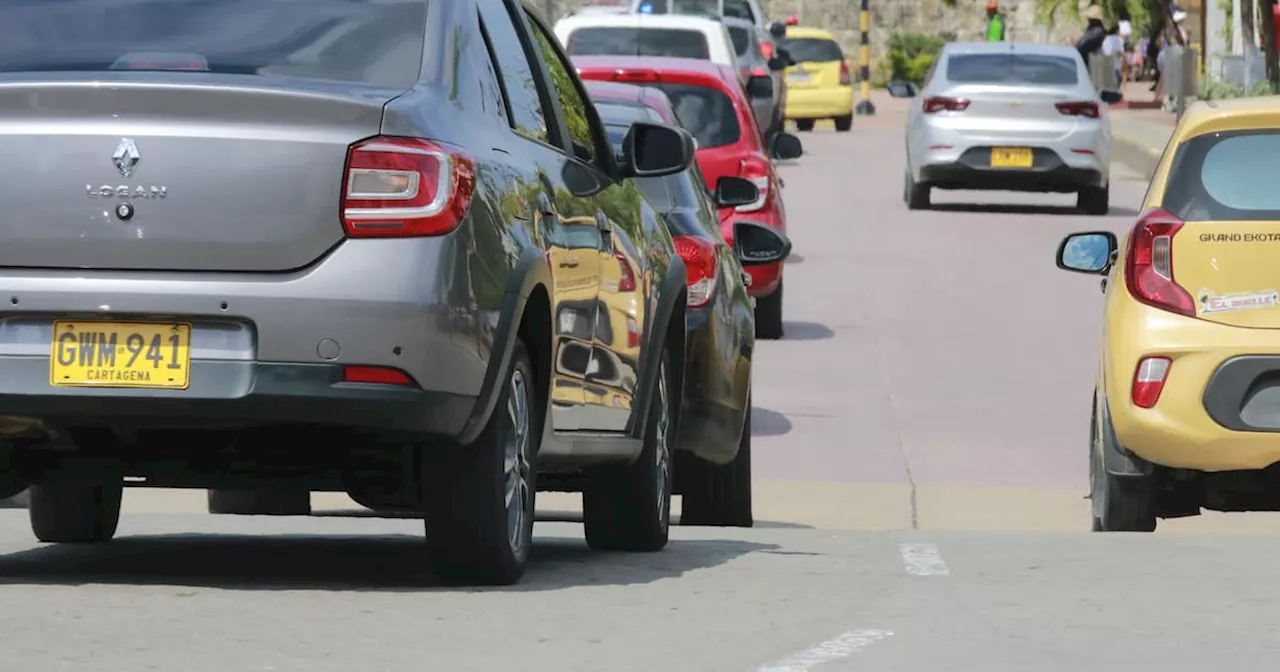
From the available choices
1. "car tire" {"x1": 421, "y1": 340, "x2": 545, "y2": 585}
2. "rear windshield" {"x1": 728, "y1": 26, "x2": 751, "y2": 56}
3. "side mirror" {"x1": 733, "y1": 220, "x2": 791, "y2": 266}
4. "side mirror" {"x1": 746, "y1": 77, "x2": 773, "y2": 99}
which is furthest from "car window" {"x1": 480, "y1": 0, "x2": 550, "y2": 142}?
"rear windshield" {"x1": 728, "y1": 26, "x2": 751, "y2": 56}

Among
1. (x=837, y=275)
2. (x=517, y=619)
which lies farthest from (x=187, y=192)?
(x=837, y=275)

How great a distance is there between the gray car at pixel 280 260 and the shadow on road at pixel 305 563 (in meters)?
0.24

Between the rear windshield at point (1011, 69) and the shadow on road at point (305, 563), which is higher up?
the shadow on road at point (305, 563)

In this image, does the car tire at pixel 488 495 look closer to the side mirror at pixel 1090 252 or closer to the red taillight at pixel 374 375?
the red taillight at pixel 374 375

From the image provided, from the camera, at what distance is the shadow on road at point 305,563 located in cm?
752

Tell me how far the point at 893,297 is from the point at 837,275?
70.2 inches

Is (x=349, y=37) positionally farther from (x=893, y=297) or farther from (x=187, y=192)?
(x=893, y=297)

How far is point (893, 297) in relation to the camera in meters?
21.7

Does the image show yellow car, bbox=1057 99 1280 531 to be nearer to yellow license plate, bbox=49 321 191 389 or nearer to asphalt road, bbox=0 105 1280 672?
asphalt road, bbox=0 105 1280 672

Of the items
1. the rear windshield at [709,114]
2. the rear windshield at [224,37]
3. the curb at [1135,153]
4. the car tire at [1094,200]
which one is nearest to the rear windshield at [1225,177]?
the rear windshield at [224,37]

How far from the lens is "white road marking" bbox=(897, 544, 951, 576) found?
322 inches

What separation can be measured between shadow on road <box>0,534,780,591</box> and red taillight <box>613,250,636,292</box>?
0.76 metres

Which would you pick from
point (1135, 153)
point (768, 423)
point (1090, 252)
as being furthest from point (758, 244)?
point (1135, 153)

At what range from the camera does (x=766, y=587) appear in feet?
25.1
